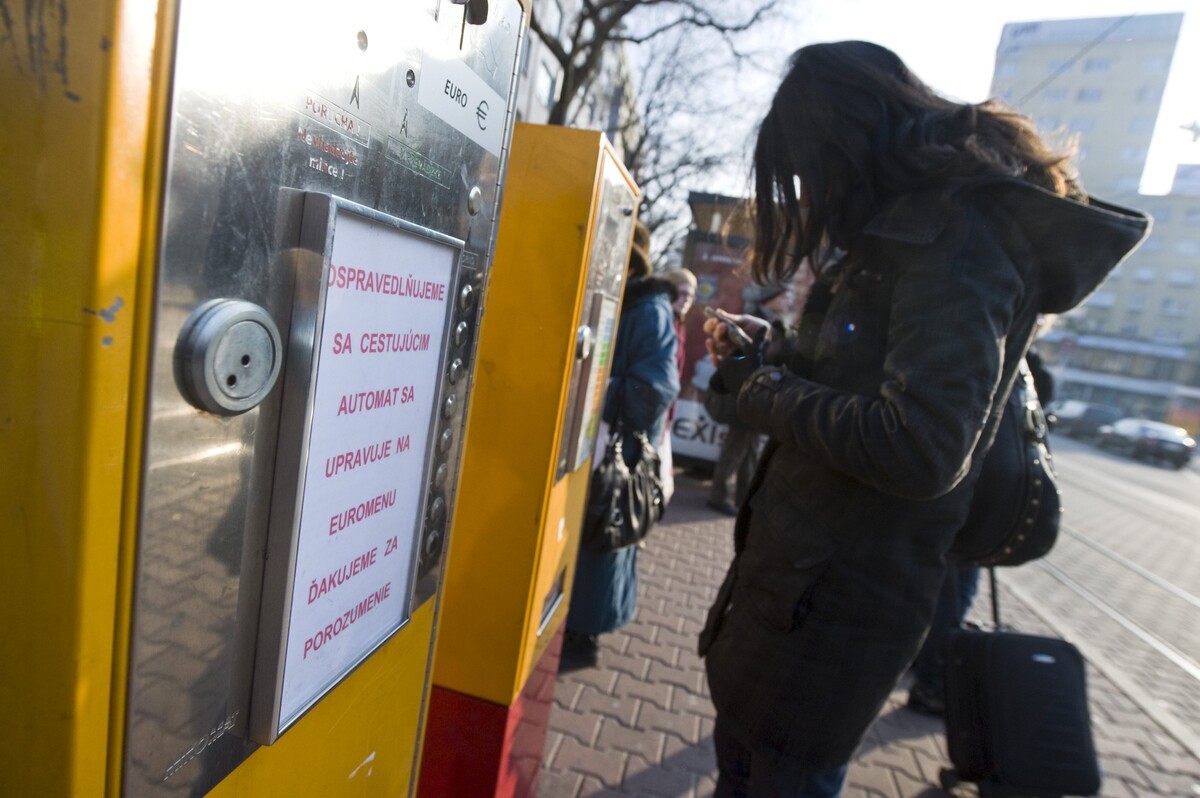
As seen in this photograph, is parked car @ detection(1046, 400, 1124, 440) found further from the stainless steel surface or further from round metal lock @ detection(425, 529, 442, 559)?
round metal lock @ detection(425, 529, 442, 559)

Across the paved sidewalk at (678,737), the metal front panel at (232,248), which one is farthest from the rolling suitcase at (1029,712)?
the metal front panel at (232,248)

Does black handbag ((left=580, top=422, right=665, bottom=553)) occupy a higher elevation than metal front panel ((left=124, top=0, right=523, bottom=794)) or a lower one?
lower

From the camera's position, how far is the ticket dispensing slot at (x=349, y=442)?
0.61 m

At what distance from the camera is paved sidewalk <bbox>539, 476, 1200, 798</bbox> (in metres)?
2.51

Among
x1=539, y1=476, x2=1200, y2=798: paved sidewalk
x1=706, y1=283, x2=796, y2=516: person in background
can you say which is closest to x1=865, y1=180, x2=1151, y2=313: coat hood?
x1=539, y1=476, x2=1200, y2=798: paved sidewalk

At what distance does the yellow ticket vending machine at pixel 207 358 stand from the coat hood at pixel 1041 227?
832 mm

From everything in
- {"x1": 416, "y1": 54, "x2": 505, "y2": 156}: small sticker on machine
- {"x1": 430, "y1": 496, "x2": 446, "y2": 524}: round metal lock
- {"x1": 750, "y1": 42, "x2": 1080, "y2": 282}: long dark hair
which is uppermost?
{"x1": 750, "y1": 42, "x2": 1080, "y2": 282}: long dark hair

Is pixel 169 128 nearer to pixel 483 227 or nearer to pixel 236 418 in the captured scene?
pixel 236 418

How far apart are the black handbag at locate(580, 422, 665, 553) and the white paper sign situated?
1.75 metres

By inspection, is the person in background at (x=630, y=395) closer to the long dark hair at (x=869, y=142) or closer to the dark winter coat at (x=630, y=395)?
the dark winter coat at (x=630, y=395)

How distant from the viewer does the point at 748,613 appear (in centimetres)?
145

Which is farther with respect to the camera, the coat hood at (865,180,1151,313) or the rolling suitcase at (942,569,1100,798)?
the rolling suitcase at (942,569,1100,798)

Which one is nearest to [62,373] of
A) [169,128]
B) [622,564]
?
[169,128]

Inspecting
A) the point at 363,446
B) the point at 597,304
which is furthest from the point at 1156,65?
the point at 363,446
